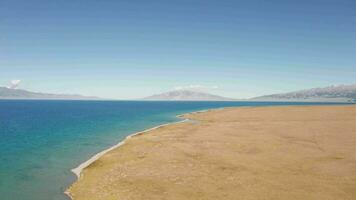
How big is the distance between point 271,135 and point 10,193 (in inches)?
2042

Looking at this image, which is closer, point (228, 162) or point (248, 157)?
point (228, 162)

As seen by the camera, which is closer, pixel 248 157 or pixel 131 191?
pixel 131 191

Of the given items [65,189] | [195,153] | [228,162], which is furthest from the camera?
[195,153]

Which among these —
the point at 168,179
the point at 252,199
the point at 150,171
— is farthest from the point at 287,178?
the point at 150,171

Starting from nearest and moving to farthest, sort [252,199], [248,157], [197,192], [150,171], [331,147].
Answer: [252,199] < [197,192] < [150,171] < [248,157] < [331,147]

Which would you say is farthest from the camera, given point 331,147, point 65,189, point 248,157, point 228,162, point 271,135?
point 271,135

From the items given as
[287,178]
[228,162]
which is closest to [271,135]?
[228,162]

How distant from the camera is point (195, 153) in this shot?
46531 millimetres

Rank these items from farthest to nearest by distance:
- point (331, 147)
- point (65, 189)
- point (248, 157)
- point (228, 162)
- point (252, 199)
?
point (331, 147)
point (248, 157)
point (228, 162)
point (65, 189)
point (252, 199)

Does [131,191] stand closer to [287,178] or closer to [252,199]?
[252,199]

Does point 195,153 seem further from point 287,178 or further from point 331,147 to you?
point 331,147

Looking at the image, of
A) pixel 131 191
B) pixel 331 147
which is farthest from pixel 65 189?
pixel 331 147

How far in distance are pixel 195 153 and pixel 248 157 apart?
8069 mm

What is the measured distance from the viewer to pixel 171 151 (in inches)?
1898
